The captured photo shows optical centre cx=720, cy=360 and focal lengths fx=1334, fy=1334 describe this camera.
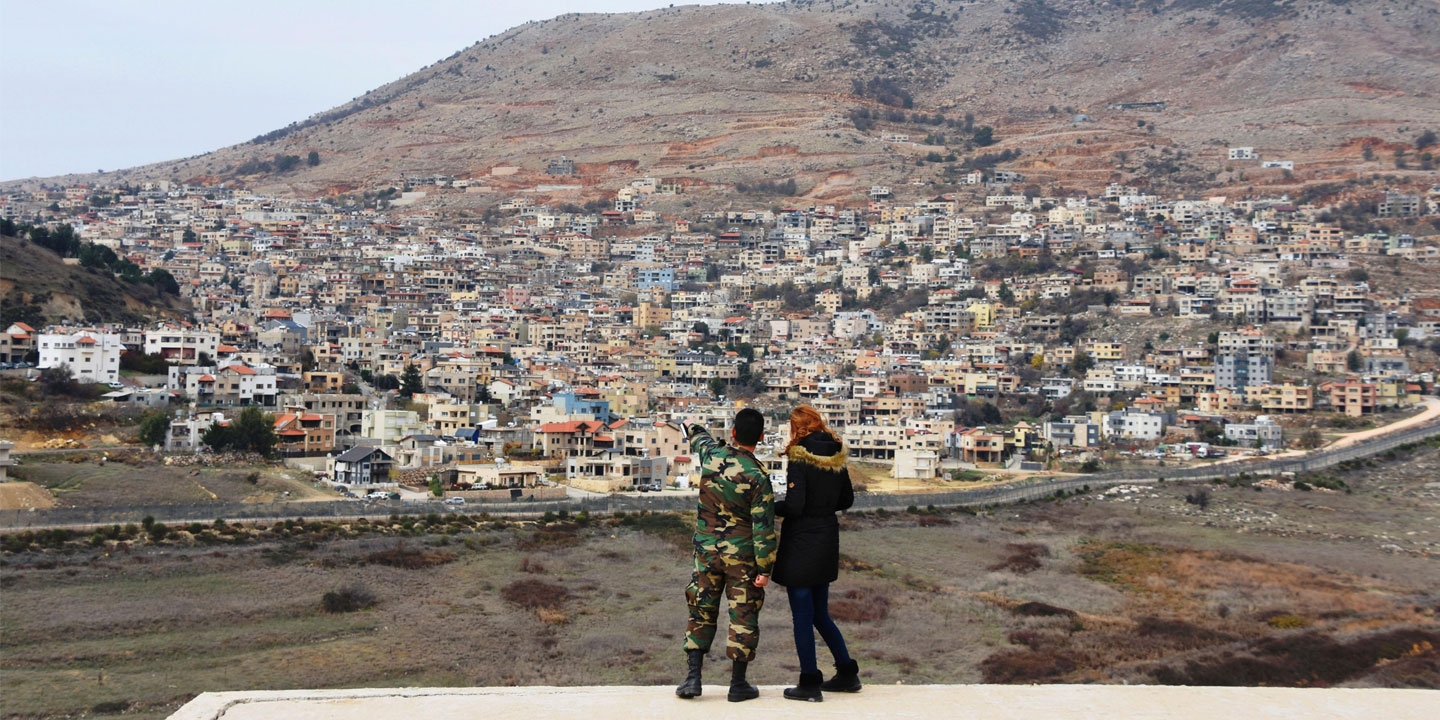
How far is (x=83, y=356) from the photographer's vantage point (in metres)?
38.9

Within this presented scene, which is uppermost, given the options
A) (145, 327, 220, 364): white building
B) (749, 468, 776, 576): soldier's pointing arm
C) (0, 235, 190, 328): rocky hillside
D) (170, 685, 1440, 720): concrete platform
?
(0, 235, 190, 328): rocky hillside

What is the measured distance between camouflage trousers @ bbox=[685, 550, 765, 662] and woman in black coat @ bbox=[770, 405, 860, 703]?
6.1 inches

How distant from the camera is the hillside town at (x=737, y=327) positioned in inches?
1556

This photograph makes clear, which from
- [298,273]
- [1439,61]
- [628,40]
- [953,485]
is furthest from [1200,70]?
[953,485]

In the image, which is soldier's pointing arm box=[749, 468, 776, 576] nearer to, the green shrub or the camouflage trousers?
the camouflage trousers

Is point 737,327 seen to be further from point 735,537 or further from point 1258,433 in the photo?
point 735,537

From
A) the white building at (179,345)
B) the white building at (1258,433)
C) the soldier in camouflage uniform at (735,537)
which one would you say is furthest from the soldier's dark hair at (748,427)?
the white building at (1258,433)

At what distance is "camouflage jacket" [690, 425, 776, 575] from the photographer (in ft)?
19.7

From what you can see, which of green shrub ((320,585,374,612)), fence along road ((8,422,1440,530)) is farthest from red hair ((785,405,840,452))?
fence along road ((8,422,1440,530))

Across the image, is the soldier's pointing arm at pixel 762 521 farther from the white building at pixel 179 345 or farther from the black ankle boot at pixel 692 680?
the white building at pixel 179 345

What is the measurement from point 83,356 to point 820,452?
37.9m

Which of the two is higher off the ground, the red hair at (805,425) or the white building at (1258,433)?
the red hair at (805,425)

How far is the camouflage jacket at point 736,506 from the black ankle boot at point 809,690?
0.51 meters

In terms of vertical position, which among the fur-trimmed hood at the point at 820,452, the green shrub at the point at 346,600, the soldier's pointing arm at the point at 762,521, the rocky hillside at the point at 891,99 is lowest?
the green shrub at the point at 346,600
